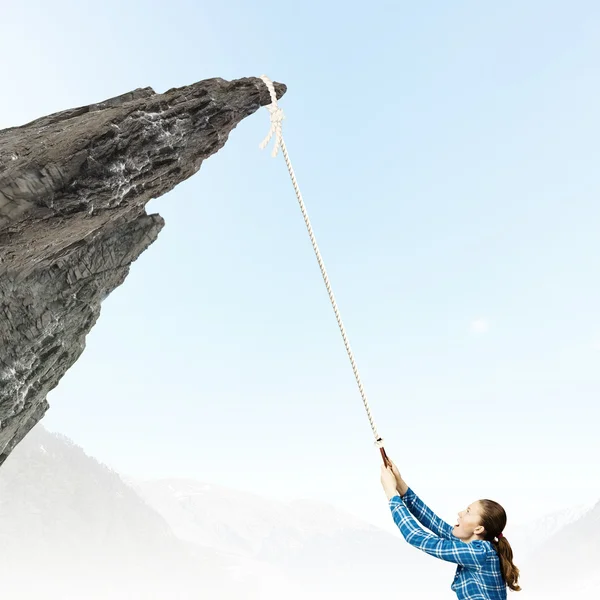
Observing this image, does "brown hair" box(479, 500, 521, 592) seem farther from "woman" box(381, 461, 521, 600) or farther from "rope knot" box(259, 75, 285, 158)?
"rope knot" box(259, 75, 285, 158)

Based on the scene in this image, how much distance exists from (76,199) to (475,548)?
1343 cm

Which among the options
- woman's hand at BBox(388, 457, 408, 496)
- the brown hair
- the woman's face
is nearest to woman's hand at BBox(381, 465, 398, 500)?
woman's hand at BBox(388, 457, 408, 496)

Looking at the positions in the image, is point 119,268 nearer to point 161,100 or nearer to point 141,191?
point 141,191

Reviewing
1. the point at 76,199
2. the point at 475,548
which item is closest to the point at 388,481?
the point at 475,548

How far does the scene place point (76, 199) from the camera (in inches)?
594

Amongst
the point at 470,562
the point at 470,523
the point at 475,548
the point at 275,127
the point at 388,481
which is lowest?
the point at 470,562

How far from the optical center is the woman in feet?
20.2

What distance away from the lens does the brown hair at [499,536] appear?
20.2 feet

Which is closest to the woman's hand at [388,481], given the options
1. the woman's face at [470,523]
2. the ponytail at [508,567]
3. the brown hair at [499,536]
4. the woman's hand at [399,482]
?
the woman's hand at [399,482]

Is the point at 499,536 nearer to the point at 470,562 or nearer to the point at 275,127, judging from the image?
the point at 470,562

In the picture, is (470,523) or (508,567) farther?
(470,523)

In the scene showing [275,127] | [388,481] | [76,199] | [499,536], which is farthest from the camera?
[76,199]

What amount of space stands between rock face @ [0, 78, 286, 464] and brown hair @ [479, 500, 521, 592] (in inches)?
489

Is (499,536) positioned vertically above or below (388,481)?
below
